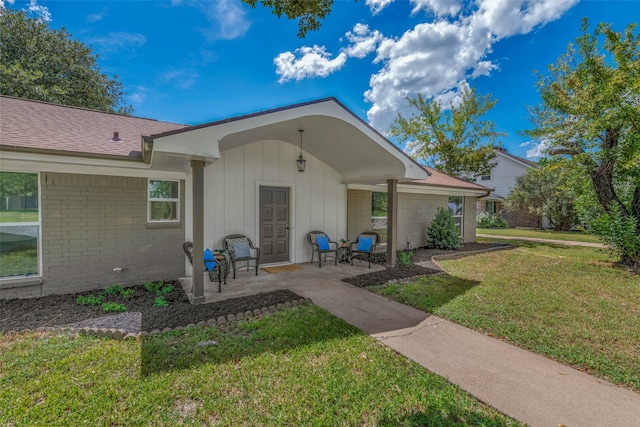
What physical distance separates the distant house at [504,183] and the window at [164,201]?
77.8 ft

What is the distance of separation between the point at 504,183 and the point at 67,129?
29.5 metres

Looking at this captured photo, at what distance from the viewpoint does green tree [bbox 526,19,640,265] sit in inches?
292

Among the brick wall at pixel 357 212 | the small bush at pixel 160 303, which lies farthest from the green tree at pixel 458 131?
the small bush at pixel 160 303

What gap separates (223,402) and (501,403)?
254 centimetres

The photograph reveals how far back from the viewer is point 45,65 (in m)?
15.8

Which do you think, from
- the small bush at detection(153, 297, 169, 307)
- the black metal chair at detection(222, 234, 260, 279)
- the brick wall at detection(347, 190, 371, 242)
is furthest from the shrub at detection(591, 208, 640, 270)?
the small bush at detection(153, 297, 169, 307)

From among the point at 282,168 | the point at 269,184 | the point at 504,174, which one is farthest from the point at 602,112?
the point at 504,174

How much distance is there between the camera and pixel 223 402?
2.56 metres

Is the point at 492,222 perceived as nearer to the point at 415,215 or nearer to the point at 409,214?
the point at 415,215

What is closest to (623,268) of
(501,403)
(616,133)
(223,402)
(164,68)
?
(616,133)

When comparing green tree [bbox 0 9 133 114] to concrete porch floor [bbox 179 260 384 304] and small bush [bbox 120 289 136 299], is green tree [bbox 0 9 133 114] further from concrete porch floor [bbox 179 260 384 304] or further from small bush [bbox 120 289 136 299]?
concrete porch floor [bbox 179 260 384 304]

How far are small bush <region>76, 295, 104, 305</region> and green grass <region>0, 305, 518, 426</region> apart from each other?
1211mm

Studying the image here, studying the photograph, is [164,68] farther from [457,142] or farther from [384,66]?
[457,142]

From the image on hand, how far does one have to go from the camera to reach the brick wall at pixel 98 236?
5289 mm
